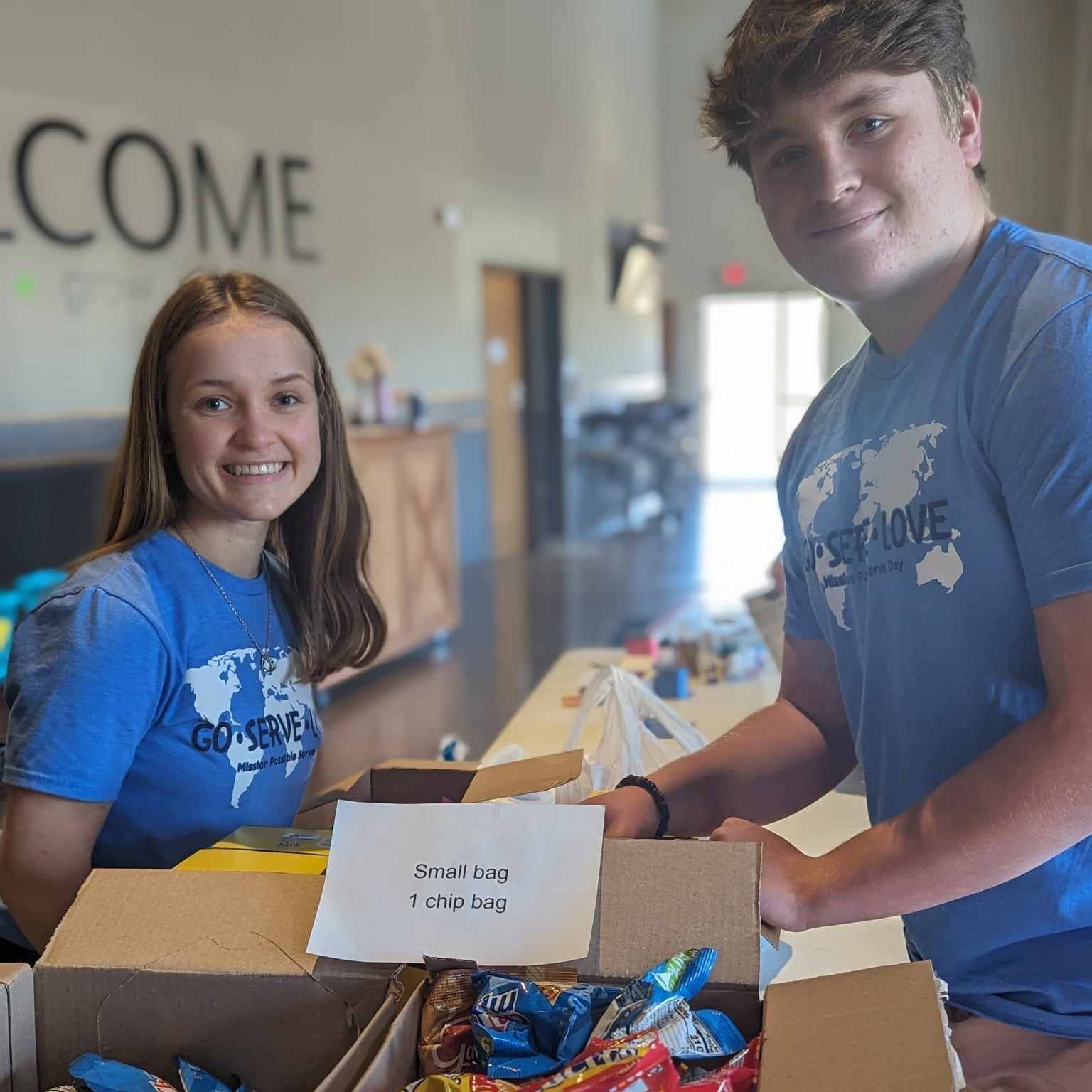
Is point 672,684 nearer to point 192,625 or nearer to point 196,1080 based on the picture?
point 192,625

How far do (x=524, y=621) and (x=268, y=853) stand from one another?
548 cm

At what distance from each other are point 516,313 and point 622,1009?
8757 mm

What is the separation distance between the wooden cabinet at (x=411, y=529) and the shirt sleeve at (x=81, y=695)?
3757 millimetres

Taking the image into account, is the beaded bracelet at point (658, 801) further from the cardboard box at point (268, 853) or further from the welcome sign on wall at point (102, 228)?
the welcome sign on wall at point (102, 228)

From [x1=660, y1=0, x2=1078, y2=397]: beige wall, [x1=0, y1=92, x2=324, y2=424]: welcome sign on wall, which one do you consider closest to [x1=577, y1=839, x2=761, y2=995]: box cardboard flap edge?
[x1=0, y1=92, x2=324, y2=424]: welcome sign on wall

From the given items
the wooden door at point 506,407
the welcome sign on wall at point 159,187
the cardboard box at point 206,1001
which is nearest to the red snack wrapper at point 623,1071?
the cardboard box at point 206,1001

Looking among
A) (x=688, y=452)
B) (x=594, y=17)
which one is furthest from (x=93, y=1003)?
(x=688, y=452)

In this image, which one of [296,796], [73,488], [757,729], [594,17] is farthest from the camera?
[594,17]

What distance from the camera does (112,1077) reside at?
0.79 m

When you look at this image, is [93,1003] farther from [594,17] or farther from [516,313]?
[594,17]

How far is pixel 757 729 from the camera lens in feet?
4.02

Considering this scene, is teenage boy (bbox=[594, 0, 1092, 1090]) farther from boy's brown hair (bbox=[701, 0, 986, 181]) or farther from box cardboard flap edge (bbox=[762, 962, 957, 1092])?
box cardboard flap edge (bbox=[762, 962, 957, 1092])

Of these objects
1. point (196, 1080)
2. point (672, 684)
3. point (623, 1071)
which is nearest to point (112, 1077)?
point (196, 1080)

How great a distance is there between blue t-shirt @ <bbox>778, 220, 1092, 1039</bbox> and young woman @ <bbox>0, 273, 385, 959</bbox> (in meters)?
0.70
